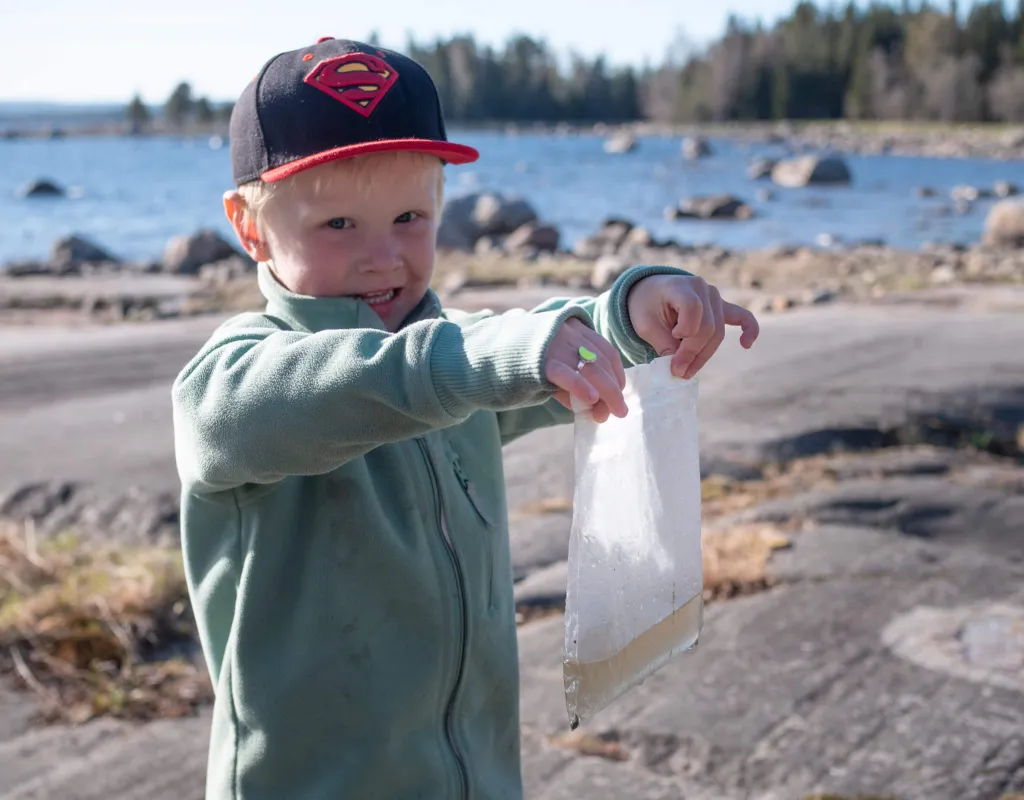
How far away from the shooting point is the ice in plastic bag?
4.99ft

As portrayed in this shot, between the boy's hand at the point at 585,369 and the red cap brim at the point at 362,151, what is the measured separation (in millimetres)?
546

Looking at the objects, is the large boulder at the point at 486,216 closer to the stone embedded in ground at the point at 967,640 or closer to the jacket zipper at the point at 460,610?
the stone embedded in ground at the point at 967,640

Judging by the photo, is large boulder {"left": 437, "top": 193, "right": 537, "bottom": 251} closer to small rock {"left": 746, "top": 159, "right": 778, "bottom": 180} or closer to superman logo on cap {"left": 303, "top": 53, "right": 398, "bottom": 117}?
superman logo on cap {"left": 303, "top": 53, "right": 398, "bottom": 117}

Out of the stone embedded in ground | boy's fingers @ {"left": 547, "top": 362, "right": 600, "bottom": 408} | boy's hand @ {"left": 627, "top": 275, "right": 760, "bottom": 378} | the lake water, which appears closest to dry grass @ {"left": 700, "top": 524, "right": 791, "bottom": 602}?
the stone embedded in ground

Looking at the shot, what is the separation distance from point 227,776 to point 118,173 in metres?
57.2

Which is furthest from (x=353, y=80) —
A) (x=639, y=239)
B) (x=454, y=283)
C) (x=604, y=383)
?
(x=639, y=239)

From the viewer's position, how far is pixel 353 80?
177cm

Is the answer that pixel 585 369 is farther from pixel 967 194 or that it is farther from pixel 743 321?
pixel 967 194

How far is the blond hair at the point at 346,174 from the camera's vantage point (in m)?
1.79

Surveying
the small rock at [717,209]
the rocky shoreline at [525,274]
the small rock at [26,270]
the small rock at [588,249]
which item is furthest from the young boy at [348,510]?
the small rock at [717,209]

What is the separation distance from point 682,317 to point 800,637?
2088mm

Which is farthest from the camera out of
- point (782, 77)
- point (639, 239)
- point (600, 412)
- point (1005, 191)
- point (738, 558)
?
point (782, 77)

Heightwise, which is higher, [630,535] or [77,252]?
[630,535]

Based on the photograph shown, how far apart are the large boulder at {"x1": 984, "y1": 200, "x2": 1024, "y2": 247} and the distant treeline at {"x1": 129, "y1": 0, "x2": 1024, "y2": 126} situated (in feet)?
200
